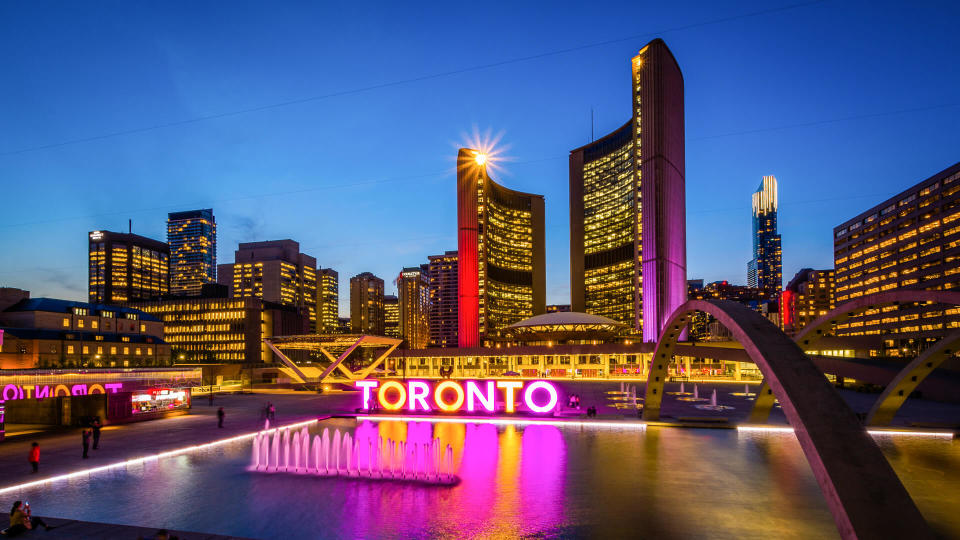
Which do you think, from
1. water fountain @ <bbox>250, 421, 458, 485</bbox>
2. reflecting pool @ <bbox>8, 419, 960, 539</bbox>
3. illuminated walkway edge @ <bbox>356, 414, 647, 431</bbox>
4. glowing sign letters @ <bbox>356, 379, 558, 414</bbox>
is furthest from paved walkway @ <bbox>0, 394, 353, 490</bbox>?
water fountain @ <bbox>250, 421, 458, 485</bbox>

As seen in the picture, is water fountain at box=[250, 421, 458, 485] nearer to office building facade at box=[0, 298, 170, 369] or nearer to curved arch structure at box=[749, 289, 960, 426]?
curved arch structure at box=[749, 289, 960, 426]

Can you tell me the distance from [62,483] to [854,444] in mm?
22377

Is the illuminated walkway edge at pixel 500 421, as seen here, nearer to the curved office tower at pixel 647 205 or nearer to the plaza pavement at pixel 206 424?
the plaza pavement at pixel 206 424

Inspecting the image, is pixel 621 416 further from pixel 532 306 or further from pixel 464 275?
pixel 532 306

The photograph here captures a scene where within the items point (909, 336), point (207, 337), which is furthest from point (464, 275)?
point (909, 336)

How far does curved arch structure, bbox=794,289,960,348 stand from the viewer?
2009cm

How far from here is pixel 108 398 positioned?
108ft

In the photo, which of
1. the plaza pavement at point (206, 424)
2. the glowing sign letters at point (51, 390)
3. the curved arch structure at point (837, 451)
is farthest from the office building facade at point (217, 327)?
the curved arch structure at point (837, 451)

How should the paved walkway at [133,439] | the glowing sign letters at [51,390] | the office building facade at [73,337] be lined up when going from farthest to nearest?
the office building facade at [73,337] → the glowing sign letters at [51,390] → the paved walkway at [133,439]

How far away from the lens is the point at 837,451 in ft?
29.9

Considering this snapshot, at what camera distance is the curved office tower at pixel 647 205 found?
110 metres

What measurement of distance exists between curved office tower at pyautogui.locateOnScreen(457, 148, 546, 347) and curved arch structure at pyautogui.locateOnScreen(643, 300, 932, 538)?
124 metres

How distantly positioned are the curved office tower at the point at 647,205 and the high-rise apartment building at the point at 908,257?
123ft

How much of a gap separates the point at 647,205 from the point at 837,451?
108m
